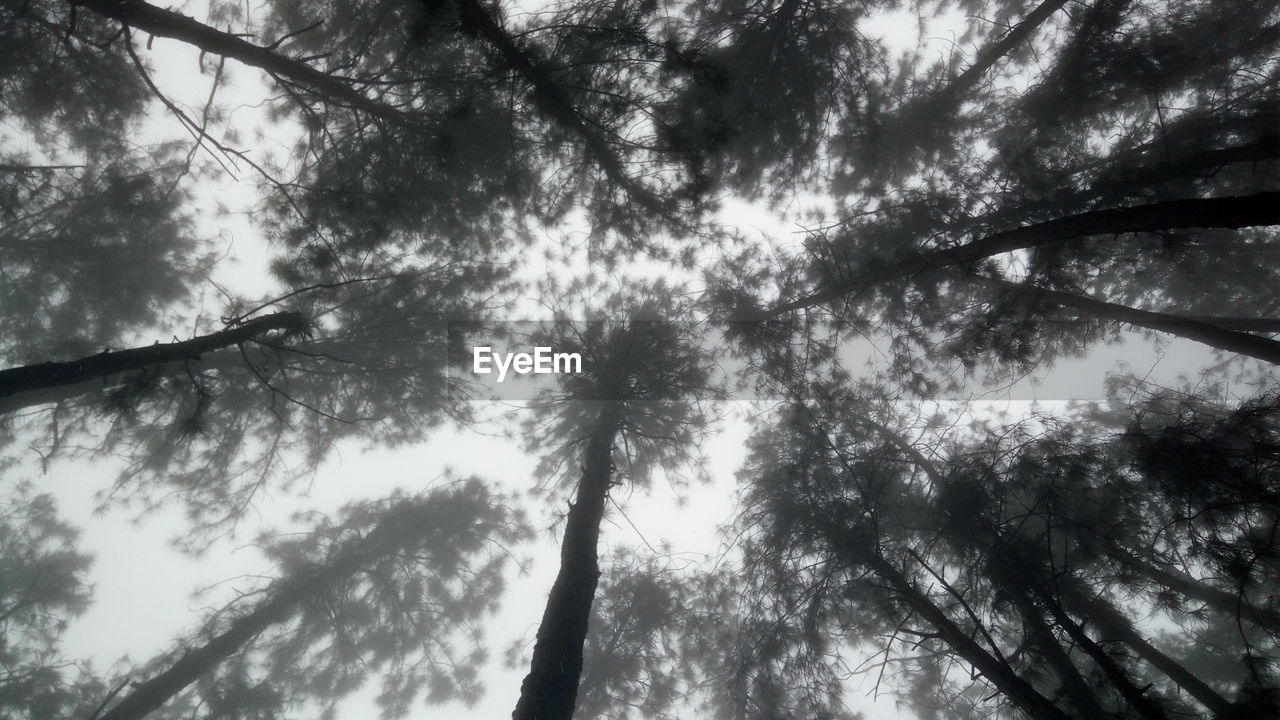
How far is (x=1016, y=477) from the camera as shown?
5090 mm

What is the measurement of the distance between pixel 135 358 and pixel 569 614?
373 centimetres

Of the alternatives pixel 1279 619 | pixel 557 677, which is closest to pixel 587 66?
pixel 557 677

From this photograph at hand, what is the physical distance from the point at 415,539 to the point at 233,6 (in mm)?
9053

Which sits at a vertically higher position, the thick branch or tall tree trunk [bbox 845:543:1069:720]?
the thick branch

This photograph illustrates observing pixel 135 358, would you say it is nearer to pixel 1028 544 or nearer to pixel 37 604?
pixel 1028 544

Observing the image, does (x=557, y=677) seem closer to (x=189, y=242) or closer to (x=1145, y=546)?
(x=1145, y=546)

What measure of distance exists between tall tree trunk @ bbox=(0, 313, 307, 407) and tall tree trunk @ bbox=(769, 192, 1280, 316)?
4142mm

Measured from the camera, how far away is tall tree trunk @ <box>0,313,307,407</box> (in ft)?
10.4

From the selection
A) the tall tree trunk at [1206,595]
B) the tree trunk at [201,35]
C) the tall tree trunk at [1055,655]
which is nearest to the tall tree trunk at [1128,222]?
the tall tree trunk at [1055,655]

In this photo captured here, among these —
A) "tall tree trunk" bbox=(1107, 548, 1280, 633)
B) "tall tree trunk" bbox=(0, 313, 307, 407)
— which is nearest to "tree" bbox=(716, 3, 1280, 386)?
"tall tree trunk" bbox=(1107, 548, 1280, 633)

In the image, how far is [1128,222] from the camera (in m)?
2.87

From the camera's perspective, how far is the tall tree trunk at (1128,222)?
97.0 inches

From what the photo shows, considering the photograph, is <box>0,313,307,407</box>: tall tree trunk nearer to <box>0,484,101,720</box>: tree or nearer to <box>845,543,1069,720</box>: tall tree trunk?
<box>845,543,1069,720</box>: tall tree trunk

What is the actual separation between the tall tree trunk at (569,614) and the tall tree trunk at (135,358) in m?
3.27
